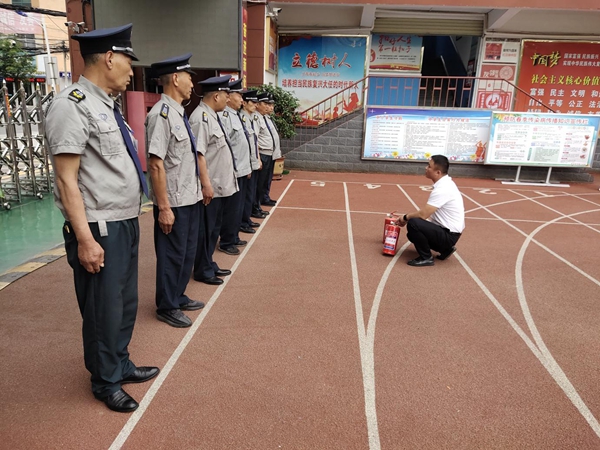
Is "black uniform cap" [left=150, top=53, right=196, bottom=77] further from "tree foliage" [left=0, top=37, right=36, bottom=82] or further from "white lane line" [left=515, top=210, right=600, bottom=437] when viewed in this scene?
"tree foliage" [left=0, top=37, right=36, bottom=82]

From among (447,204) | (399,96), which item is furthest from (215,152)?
(399,96)

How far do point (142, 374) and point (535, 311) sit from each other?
3068 mm

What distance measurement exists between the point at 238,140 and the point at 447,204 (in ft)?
7.67

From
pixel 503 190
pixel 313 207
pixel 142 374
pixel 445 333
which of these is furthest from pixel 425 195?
pixel 142 374

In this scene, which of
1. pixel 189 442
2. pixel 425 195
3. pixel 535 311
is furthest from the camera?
pixel 425 195

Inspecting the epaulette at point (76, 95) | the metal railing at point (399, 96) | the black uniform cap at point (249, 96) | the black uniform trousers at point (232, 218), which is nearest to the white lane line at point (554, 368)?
the black uniform trousers at point (232, 218)

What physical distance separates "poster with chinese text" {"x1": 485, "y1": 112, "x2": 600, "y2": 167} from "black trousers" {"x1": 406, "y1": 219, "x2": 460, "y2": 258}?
6497 mm

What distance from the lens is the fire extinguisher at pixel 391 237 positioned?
4.62 meters

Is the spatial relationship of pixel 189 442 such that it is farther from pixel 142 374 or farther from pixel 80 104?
pixel 80 104

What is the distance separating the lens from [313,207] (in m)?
7.04

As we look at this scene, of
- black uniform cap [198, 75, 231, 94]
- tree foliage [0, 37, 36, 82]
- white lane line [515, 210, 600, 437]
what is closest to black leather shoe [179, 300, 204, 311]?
black uniform cap [198, 75, 231, 94]

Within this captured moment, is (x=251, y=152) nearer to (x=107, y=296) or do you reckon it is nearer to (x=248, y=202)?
(x=248, y=202)

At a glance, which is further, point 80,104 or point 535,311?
point 535,311

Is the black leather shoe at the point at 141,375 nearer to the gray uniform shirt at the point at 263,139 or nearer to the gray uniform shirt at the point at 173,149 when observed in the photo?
the gray uniform shirt at the point at 173,149
